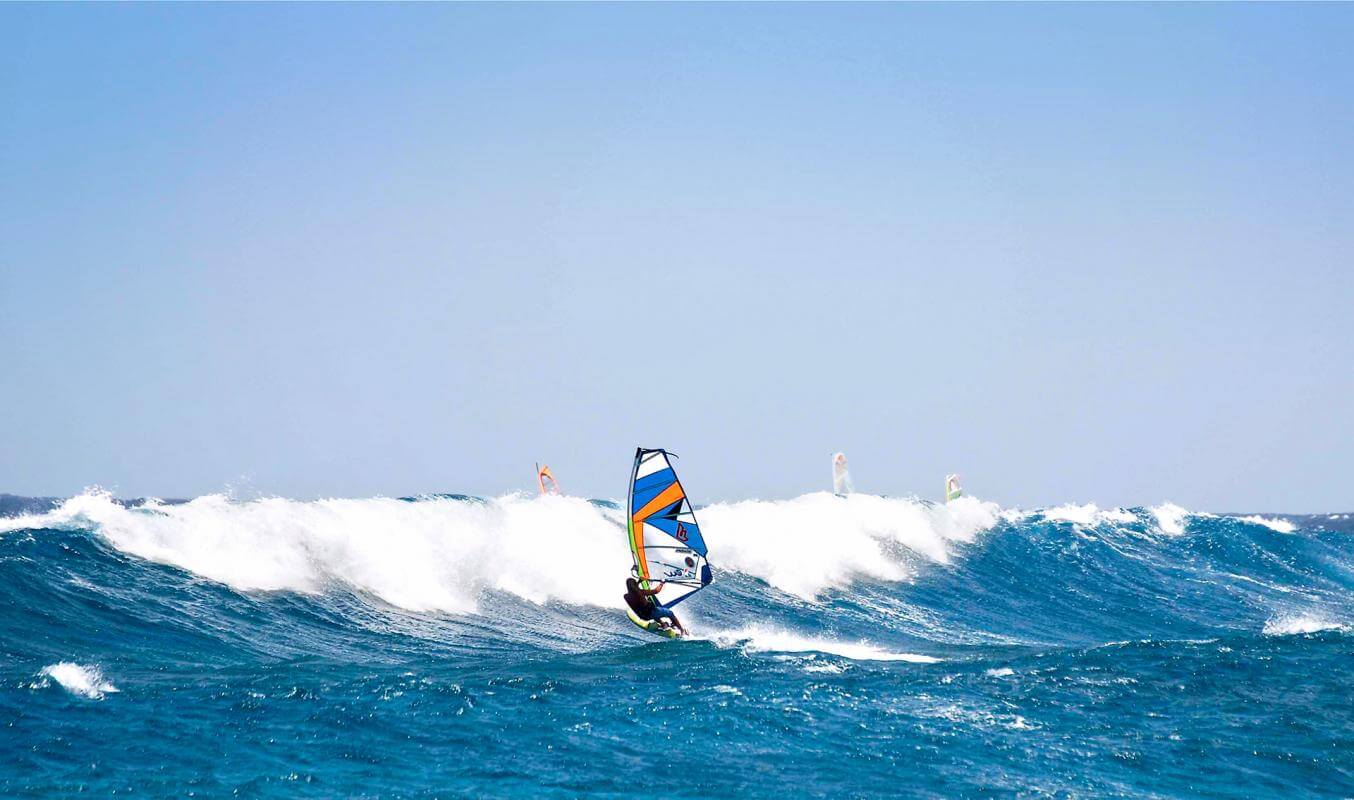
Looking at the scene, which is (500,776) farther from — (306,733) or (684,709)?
(684,709)

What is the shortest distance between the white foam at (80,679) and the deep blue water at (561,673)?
6 centimetres

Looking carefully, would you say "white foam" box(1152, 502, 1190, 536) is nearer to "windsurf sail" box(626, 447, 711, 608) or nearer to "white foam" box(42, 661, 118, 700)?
"windsurf sail" box(626, 447, 711, 608)

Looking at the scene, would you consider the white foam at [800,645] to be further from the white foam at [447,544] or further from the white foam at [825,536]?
the white foam at [825,536]

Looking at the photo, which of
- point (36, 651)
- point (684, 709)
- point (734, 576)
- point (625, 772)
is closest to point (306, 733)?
point (625, 772)

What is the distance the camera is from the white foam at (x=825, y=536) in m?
30.3

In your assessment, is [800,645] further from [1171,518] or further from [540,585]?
[1171,518]

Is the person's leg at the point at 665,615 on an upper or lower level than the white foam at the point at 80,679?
upper

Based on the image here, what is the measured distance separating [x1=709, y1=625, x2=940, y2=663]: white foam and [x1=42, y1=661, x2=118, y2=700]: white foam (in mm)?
9621

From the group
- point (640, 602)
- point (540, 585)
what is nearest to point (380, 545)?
point (540, 585)

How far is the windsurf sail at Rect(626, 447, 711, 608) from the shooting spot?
1973 centimetres

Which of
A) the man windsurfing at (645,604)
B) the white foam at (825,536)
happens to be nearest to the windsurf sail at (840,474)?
the white foam at (825,536)

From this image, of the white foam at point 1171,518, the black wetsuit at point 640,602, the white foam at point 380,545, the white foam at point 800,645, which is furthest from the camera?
the white foam at point 1171,518

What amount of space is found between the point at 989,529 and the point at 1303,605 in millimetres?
11352

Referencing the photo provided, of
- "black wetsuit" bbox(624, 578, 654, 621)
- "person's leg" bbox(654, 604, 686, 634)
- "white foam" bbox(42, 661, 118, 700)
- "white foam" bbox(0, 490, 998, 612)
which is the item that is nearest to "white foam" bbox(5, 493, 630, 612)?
"white foam" bbox(0, 490, 998, 612)
